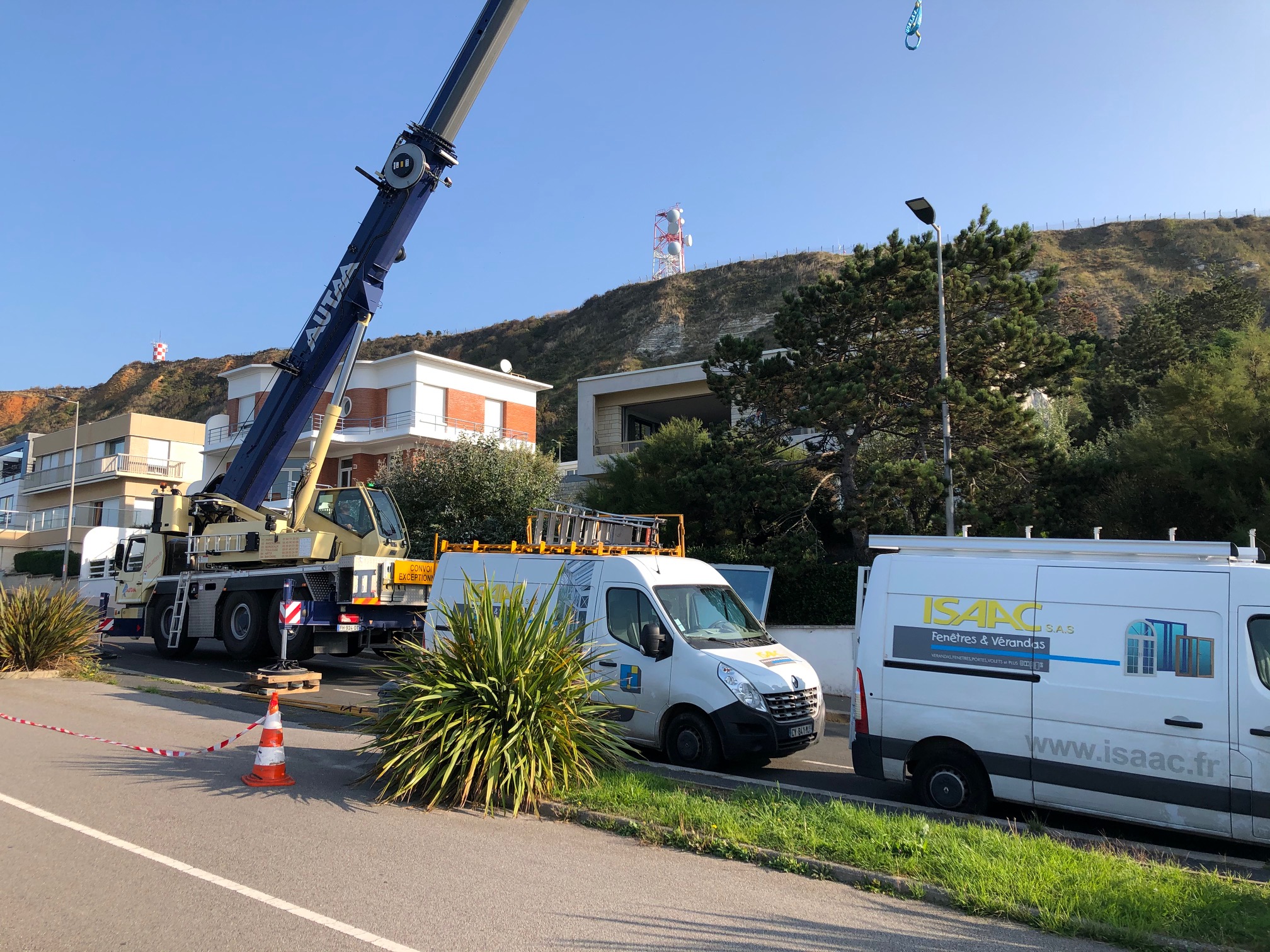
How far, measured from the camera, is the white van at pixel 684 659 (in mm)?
8711

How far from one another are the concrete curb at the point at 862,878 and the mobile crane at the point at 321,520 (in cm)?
999

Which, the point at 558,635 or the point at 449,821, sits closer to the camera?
the point at 449,821

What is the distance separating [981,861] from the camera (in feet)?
17.8

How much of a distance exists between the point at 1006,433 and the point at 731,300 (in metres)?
72.5

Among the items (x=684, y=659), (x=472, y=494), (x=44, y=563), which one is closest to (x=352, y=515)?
(x=472, y=494)

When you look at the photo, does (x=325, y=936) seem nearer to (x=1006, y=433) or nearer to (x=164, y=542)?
(x=1006, y=433)

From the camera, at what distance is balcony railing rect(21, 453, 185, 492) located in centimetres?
5275

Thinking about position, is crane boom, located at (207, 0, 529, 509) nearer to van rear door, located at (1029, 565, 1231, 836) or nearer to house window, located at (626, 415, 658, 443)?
van rear door, located at (1029, 565, 1231, 836)

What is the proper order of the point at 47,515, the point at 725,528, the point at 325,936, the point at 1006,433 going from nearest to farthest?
the point at 325,936, the point at 1006,433, the point at 725,528, the point at 47,515

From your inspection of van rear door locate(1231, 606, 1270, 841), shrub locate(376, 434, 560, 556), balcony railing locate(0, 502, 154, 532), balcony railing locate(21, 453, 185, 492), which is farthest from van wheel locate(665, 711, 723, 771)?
balcony railing locate(21, 453, 185, 492)

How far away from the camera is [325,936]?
4.52 meters

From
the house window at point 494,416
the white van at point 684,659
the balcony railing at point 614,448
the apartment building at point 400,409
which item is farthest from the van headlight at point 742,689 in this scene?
the house window at point 494,416

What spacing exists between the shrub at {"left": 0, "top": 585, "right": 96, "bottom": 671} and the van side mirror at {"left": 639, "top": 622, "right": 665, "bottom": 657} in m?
11.1

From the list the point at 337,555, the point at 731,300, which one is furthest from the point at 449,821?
the point at 731,300
